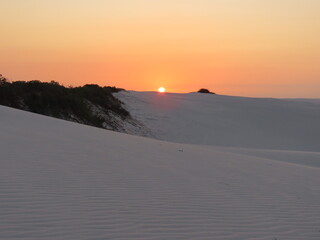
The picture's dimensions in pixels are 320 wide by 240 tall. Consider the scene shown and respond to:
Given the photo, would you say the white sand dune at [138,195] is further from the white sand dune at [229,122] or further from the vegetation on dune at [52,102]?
the white sand dune at [229,122]

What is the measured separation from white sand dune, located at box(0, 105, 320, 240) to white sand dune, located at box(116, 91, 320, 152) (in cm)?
1690

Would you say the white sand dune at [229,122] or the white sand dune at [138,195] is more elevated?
the white sand dune at [229,122]

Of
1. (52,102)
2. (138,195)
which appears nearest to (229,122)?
(52,102)

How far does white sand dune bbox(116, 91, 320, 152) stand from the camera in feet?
94.3

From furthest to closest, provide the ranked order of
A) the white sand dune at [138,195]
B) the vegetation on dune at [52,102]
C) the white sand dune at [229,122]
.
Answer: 1. the white sand dune at [229,122]
2. the vegetation on dune at [52,102]
3. the white sand dune at [138,195]

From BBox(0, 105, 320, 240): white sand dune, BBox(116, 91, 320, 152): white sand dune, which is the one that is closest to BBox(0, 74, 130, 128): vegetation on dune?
BBox(116, 91, 320, 152): white sand dune

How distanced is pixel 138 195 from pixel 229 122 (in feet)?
90.2

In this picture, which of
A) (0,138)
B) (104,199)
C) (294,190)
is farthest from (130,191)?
(0,138)

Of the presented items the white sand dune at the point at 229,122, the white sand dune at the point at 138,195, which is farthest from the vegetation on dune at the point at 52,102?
the white sand dune at the point at 138,195

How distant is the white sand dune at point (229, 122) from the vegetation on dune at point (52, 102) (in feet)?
12.1

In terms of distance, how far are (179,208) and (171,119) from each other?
25.9 m

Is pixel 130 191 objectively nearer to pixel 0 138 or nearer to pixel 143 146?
pixel 0 138

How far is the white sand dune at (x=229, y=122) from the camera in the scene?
28750 mm

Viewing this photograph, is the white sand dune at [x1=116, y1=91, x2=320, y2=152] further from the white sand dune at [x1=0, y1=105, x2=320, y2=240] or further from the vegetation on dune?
the white sand dune at [x1=0, y1=105, x2=320, y2=240]
